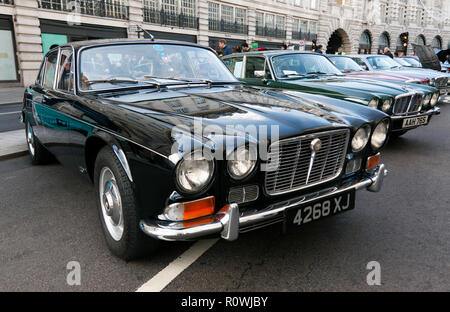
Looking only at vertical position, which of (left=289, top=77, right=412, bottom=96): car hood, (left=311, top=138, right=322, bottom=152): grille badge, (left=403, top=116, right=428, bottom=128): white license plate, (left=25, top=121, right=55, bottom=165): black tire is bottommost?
(left=25, top=121, right=55, bottom=165): black tire

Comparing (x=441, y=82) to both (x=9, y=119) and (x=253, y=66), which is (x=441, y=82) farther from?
(x=9, y=119)

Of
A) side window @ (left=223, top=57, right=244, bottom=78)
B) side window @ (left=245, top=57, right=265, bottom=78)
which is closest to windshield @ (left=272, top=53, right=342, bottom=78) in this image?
side window @ (left=245, top=57, right=265, bottom=78)

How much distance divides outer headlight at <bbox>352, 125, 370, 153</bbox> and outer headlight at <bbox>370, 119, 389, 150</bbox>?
0.32 feet

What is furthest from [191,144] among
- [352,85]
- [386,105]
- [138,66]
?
[352,85]

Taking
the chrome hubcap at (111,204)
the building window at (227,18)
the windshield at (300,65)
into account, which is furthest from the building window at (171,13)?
the chrome hubcap at (111,204)

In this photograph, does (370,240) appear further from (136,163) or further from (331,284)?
(136,163)

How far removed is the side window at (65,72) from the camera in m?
3.31

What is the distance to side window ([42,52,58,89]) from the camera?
390cm

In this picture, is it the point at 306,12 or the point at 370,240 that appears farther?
the point at 306,12

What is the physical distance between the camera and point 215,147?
1955 millimetres

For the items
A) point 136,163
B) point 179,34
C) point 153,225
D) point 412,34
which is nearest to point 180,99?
point 136,163

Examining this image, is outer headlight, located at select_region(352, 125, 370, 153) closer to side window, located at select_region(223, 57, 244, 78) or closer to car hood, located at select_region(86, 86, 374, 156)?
car hood, located at select_region(86, 86, 374, 156)

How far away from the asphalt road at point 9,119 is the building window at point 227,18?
1775 cm

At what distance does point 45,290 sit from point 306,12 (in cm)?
3772
